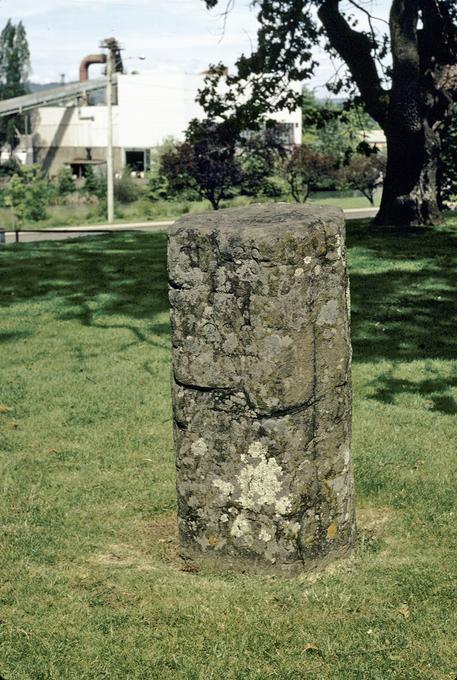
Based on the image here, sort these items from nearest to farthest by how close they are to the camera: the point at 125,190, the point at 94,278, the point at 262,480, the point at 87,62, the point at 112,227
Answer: the point at 262,480
the point at 94,278
the point at 112,227
the point at 125,190
the point at 87,62

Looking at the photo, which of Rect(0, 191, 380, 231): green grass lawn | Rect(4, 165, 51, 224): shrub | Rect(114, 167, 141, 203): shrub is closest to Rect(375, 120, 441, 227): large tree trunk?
Rect(0, 191, 380, 231): green grass lawn

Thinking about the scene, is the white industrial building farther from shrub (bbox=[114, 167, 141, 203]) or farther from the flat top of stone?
the flat top of stone

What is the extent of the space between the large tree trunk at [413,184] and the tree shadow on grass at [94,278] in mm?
5125

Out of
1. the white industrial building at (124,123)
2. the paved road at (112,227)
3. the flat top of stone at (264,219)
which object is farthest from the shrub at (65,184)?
the flat top of stone at (264,219)

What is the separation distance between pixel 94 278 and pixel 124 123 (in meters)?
49.0

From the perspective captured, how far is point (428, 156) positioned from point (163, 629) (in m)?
17.0

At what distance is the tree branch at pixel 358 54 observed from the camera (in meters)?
21.0

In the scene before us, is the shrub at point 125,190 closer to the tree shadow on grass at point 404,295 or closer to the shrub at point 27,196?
the shrub at point 27,196

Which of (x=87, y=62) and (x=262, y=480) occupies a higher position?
(x=87, y=62)

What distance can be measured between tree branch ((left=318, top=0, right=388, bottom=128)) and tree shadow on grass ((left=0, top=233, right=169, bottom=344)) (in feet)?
18.6

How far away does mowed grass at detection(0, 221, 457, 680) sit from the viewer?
5.02m

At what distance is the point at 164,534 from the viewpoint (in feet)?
21.5

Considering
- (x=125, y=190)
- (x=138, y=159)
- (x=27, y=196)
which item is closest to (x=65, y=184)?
(x=125, y=190)

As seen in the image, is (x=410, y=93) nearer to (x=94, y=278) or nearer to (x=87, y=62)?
(x=94, y=278)
